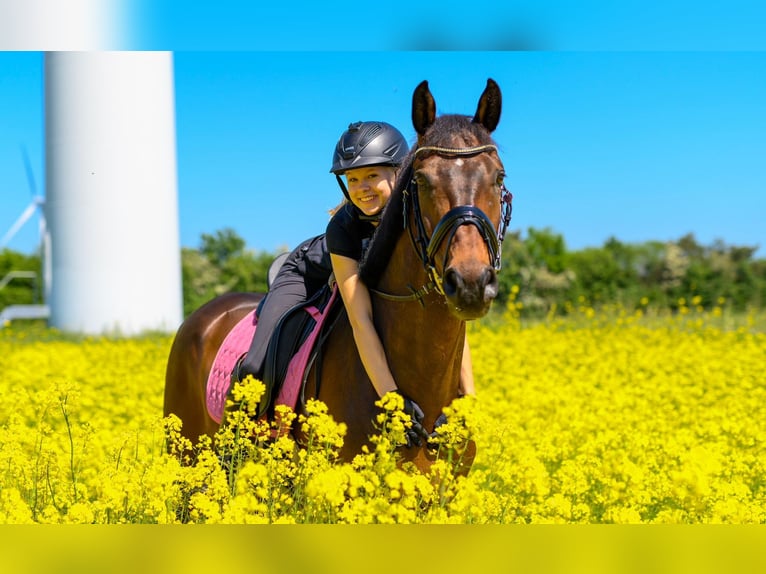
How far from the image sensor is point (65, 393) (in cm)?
377

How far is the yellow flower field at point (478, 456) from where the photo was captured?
3223 millimetres

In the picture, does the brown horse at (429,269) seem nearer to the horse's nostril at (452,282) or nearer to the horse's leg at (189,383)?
the horse's nostril at (452,282)

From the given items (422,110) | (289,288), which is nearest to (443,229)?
(422,110)

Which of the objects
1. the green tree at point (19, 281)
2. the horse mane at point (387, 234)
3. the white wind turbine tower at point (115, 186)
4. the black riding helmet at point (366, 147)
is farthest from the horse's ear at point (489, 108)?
the green tree at point (19, 281)

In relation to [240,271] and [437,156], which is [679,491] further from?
[240,271]

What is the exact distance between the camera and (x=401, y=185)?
11.7ft

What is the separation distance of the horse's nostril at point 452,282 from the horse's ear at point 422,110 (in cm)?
74

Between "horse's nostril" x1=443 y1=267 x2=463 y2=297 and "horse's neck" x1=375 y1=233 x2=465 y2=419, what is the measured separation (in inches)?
15.9

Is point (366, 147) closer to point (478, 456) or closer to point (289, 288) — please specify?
point (289, 288)

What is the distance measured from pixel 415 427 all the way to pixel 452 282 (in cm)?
73

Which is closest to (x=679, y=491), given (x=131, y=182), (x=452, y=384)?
(x=452, y=384)

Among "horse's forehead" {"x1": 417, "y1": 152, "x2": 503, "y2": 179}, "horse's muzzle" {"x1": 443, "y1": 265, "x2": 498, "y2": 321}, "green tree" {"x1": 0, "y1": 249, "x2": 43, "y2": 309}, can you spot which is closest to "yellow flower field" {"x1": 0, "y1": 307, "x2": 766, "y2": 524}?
"horse's muzzle" {"x1": 443, "y1": 265, "x2": 498, "y2": 321}

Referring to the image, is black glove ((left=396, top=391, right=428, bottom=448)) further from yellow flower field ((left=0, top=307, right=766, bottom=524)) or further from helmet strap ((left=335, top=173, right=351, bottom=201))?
helmet strap ((left=335, top=173, right=351, bottom=201))

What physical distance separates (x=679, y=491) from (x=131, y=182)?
36.8 feet
